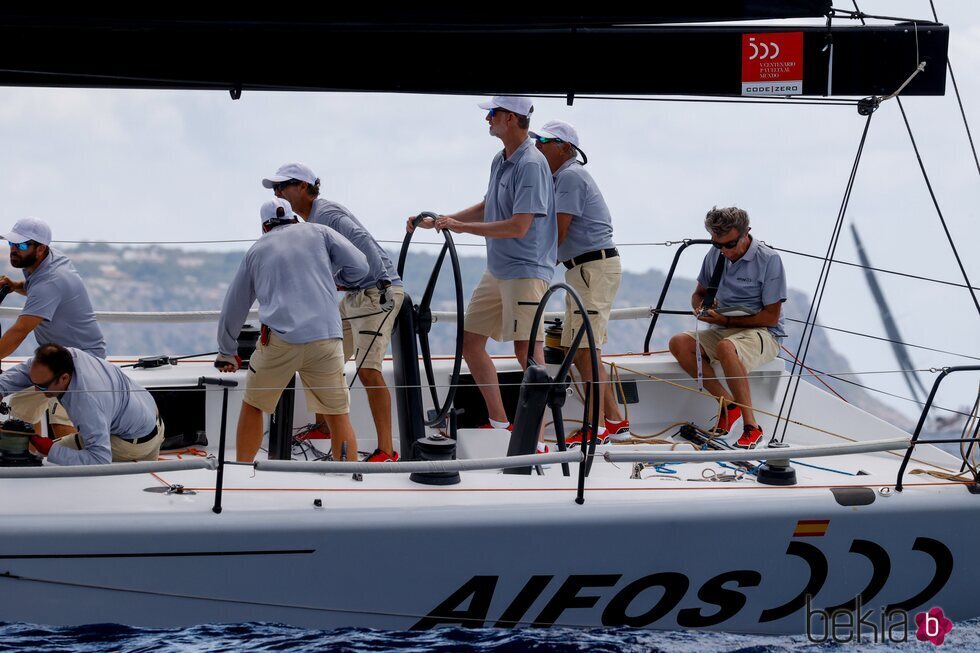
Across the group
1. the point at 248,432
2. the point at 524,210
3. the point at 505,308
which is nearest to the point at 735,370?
the point at 505,308

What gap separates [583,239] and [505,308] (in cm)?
47

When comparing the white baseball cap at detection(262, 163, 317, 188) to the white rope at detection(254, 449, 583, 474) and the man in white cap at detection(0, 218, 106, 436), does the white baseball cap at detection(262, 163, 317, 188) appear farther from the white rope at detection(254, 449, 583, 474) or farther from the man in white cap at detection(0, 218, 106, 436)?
the white rope at detection(254, 449, 583, 474)

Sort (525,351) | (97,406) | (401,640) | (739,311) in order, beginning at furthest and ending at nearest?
(739,311) → (525,351) → (97,406) → (401,640)

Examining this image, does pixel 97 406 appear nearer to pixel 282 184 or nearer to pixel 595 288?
pixel 282 184

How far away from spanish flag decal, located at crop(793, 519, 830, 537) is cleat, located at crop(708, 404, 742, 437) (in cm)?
129

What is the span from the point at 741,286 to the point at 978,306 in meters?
1.23

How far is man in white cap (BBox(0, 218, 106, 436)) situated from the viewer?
413cm

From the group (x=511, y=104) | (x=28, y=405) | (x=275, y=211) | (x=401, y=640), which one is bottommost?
(x=401, y=640)

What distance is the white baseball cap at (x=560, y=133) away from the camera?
15.4 feet

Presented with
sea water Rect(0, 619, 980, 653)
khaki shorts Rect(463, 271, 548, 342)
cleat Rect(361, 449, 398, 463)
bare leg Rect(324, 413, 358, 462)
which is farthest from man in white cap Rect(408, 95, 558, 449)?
sea water Rect(0, 619, 980, 653)

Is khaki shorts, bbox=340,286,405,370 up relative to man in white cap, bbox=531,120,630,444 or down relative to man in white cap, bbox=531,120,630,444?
down

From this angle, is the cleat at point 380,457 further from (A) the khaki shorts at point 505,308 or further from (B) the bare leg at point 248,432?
(A) the khaki shorts at point 505,308

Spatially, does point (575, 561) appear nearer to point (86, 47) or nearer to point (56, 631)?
point (56, 631)

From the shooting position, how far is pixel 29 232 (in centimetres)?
415
